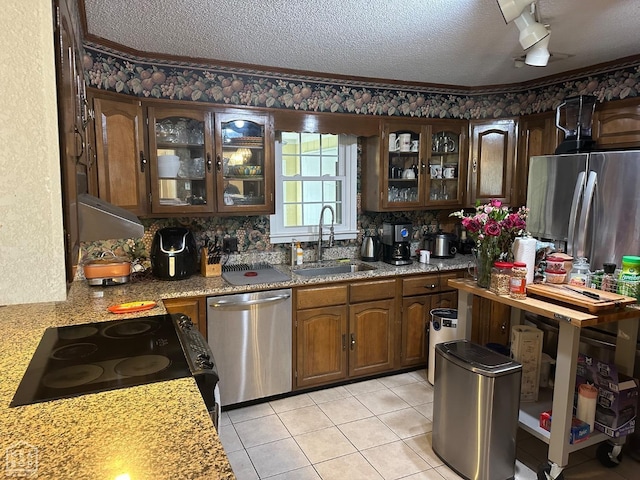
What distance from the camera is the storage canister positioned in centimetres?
221

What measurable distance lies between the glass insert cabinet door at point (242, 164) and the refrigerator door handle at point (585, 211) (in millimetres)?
2194

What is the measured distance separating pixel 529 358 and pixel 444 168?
6.46 feet

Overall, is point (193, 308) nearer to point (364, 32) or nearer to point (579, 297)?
point (364, 32)

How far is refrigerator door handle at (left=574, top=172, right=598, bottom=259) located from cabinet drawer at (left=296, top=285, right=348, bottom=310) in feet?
5.35

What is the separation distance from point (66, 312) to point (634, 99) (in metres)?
3.74

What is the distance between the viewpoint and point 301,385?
3238 millimetres

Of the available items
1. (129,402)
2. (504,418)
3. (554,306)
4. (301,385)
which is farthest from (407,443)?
(129,402)

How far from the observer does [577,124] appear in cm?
332

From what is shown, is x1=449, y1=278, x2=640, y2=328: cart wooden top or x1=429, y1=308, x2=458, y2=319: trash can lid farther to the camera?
x1=429, y1=308, x2=458, y2=319: trash can lid

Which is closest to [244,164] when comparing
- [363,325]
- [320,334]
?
[320,334]

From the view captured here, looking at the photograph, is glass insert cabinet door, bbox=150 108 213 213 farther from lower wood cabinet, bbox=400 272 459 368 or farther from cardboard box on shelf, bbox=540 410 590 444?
cardboard box on shelf, bbox=540 410 590 444

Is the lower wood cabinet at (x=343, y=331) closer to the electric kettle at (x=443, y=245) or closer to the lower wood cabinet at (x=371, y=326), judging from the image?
the lower wood cabinet at (x=371, y=326)

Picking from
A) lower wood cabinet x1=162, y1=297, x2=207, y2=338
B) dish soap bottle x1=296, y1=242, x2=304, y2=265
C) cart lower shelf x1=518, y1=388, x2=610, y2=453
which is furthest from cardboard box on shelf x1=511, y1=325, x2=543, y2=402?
lower wood cabinet x1=162, y1=297, x2=207, y2=338

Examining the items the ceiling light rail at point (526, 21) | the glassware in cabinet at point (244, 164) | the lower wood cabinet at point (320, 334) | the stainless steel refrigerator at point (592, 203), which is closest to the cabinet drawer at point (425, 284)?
the lower wood cabinet at point (320, 334)
